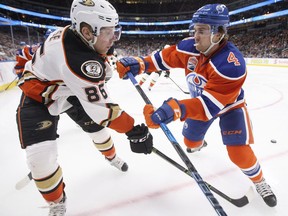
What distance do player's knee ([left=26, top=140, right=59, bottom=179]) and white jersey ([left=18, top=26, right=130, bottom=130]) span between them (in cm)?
23

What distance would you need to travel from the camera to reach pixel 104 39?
124 centimetres

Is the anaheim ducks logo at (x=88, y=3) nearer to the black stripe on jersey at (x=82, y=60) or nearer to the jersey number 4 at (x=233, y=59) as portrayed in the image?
the black stripe on jersey at (x=82, y=60)

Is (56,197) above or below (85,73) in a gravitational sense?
below

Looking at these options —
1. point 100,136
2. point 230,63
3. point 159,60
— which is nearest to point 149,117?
point 230,63

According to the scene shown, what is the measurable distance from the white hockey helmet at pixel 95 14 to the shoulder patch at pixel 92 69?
193 millimetres

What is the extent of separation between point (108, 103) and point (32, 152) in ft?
1.73

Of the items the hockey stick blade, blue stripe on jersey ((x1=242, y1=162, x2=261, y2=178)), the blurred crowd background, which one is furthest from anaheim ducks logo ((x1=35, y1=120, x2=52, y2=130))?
the blurred crowd background

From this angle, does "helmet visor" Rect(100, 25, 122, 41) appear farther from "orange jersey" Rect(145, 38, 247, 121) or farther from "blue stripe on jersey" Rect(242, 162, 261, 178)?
"blue stripe on jersey" Rect(242, 162, 261, 178)

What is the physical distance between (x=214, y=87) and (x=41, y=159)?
3.64 feet

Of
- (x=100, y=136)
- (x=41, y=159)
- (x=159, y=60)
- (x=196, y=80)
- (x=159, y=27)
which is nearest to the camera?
(x=41, y=159)

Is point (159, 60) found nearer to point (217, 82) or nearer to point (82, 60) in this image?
point (217, 82)

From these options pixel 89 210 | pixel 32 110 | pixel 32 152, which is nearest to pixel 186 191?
pixel 89 210

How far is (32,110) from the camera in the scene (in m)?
1.28

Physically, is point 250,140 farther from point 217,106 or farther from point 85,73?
point 85,73
